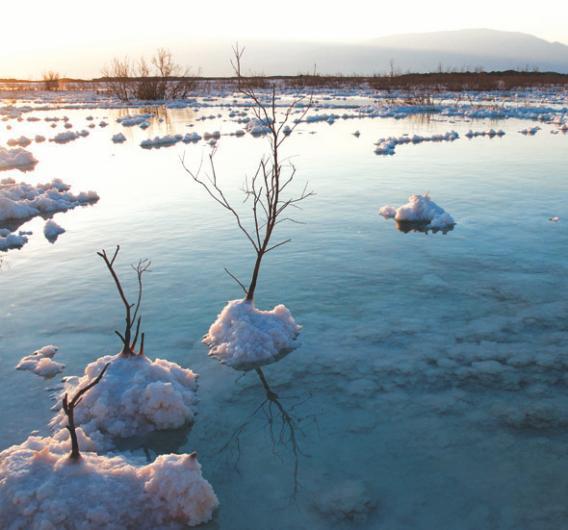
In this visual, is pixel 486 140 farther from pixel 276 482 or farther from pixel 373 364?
pixel 276 482

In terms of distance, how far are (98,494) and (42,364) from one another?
7.20ft

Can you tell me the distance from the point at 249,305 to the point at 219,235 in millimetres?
3715

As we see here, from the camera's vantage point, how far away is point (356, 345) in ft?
17.3

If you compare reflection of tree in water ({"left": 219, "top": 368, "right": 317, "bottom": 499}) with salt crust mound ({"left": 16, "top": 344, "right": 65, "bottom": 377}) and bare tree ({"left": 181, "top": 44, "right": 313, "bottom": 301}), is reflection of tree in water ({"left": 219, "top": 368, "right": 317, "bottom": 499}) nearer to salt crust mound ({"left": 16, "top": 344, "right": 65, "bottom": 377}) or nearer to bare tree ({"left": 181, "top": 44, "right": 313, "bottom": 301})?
bare tree ({"left": 181, "top": 44, "right": 313, "bottom": 301})

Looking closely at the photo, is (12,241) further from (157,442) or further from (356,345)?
(356,345)

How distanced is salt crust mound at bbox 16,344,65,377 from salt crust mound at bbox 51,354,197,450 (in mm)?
677

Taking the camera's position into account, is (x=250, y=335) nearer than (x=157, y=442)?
Answer: No

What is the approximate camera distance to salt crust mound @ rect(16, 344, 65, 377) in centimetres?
492

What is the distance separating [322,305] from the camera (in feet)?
20.4

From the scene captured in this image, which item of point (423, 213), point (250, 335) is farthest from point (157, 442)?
point (423, 213)

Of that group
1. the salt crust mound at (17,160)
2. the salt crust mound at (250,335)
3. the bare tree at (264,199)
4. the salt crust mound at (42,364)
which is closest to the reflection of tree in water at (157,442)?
the salt crust mound at (250,335)

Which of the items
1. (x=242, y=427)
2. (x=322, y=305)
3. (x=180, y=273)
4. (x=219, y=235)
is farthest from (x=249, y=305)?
(x=219, y=235)

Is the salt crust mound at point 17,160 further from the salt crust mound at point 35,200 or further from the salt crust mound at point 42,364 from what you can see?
the salt crust mound at point 42,364

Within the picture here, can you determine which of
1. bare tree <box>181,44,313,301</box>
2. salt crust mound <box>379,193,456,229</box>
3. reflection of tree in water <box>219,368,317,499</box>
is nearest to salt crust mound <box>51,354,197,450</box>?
reflection of tree in water <box>219,368,317,499</box>
